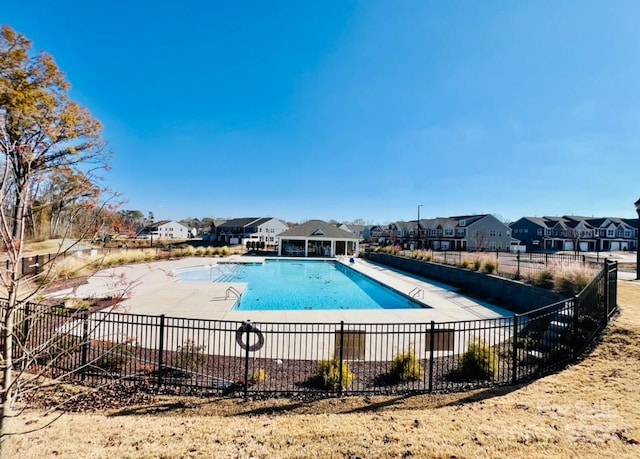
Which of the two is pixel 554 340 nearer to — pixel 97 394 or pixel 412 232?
pixel 97 394

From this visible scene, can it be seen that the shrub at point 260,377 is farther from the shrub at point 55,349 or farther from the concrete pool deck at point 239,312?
the concrete pool deck at point 239,312

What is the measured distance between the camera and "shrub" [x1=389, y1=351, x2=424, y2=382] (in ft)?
19.4

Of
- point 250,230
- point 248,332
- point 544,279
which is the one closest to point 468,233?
point 544,279

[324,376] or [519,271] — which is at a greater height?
[519,271]

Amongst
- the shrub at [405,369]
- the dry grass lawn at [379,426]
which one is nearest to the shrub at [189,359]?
the dry grass lawn at [379,426]

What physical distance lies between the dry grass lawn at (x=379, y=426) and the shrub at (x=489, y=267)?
36.3ft

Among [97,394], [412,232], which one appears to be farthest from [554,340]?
[412,232]

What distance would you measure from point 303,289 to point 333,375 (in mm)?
12241

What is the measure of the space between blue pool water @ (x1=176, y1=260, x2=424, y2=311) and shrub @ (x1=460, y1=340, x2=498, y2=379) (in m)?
6.89

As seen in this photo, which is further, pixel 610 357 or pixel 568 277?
pixel 568 277

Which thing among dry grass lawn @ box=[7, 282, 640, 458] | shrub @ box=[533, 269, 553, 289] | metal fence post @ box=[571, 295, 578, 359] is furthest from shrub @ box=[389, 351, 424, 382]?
shrub @ box=[533, 269, 553, 289]

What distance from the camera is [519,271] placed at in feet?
46.9

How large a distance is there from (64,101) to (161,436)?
23.3 metres

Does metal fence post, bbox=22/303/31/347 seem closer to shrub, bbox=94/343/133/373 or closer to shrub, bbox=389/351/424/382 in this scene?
shrub, bbox=94/343/133/373
